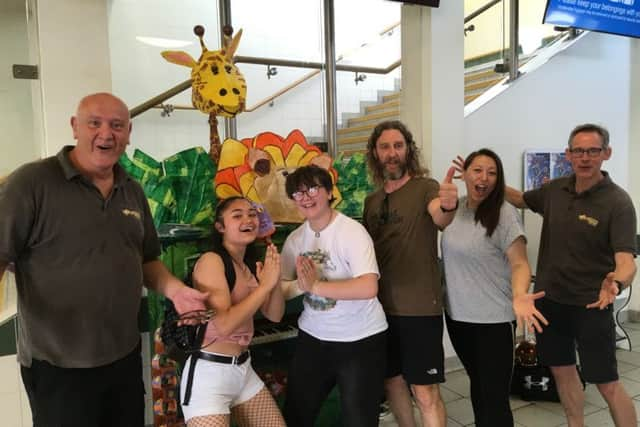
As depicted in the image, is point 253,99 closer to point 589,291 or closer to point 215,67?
point 215,67

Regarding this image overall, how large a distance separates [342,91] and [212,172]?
2.76 m

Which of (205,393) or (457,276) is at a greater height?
(457,276)

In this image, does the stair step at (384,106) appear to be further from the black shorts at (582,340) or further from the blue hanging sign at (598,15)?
the black shorts at (582,340)

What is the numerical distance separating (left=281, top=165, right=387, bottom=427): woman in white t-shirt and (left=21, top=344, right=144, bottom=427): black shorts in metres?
0.66

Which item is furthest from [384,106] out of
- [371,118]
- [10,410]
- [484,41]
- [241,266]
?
[10,410]

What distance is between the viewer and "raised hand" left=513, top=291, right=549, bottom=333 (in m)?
1.93

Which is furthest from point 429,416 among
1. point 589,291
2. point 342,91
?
point 342,91

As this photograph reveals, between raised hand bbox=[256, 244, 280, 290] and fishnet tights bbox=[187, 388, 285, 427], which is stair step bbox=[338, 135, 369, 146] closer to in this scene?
raised hand bbox=[256, 244, 280, 290]

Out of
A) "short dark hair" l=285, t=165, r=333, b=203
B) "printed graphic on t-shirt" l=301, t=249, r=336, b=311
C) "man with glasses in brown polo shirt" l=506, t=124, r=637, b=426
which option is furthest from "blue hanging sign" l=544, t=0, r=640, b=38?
"printed graphic on t-shirt" l=301, t=249, r=336, b=311

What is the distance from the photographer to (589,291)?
2.41m

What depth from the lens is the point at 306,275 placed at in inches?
72.9

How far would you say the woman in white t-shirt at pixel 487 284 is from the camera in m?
2.18

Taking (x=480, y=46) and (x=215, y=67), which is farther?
(x=480, y=46)

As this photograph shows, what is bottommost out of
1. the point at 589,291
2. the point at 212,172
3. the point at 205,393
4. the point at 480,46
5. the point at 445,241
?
the point at 205,393
